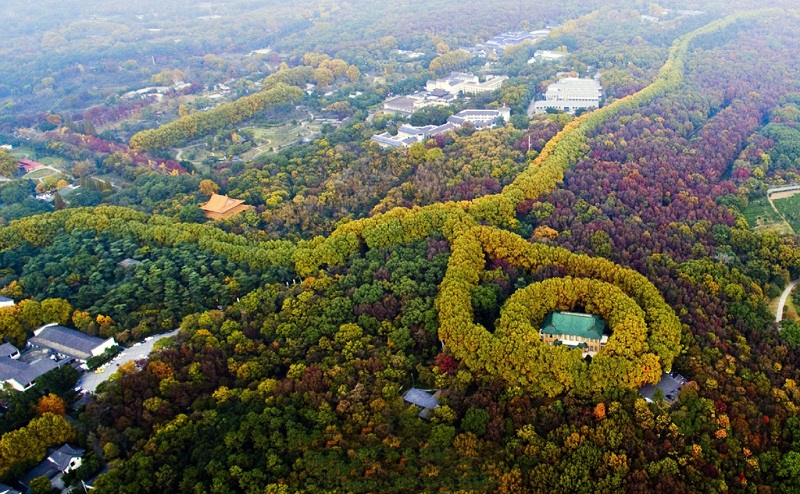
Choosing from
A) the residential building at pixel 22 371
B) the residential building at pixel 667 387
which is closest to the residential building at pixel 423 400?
the residential building at pixel 667 387

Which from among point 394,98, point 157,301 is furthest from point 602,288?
point 394,98

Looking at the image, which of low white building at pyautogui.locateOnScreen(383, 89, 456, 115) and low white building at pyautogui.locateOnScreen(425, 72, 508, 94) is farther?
low white building at pyautogui.locateOnScreen(425, 72, 508, 94)

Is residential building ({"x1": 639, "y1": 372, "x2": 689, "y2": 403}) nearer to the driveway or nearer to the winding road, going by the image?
the winding road

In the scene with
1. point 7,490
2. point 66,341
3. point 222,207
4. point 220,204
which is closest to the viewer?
point 7,490

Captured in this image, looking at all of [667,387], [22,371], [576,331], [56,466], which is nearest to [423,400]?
[576,331]

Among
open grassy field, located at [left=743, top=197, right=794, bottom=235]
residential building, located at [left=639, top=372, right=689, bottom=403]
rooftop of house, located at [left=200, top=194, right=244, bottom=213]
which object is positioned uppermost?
rooftop of house, located at [left=200, top=194, right=244, bottom=213]

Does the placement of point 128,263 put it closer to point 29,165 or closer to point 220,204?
point 220,204

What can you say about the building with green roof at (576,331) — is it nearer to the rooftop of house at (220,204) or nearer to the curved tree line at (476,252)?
the curved tree line at (476,252)

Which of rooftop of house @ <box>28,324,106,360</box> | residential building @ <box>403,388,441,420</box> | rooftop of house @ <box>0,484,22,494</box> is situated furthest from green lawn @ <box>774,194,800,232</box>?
rooftop of house @ <box>0,484,22,494</box>
